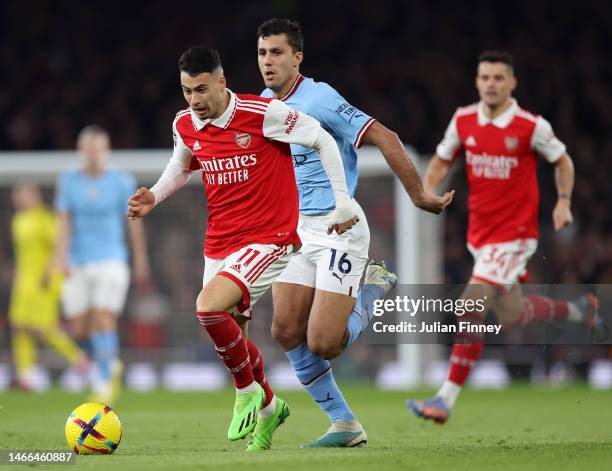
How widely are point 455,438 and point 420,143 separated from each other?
9.72 m

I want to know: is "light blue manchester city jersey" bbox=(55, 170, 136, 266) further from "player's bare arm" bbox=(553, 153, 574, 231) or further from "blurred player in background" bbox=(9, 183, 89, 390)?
"player's bare arm" bbox=(553, 153, 574, 231)

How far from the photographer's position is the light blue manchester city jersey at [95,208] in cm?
1186

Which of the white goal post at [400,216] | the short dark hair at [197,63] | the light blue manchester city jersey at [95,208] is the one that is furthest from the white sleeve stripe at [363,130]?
Result: the white goal post at [400,216]

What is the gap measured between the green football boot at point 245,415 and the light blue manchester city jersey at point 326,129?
1.23 m

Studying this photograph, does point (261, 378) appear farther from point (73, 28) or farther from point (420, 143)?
point (73, 28)

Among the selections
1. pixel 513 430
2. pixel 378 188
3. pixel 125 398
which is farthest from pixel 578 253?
pixel 513 430

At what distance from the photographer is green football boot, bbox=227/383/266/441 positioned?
637 centimetres

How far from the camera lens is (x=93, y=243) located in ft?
38.9

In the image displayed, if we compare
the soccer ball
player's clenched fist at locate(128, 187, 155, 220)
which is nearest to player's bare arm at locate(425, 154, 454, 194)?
player's clenched fist at locate(128, 187, 155, 220)

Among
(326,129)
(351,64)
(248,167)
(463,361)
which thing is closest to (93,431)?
(248,167)

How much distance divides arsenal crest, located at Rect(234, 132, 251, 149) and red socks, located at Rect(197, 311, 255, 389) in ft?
2.89

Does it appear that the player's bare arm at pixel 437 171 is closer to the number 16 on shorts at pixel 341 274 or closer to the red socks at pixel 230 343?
the number 16 on shorts at pixel 341 274

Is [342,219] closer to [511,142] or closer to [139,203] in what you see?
[139,203]

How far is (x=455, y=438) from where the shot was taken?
25.4 feet
